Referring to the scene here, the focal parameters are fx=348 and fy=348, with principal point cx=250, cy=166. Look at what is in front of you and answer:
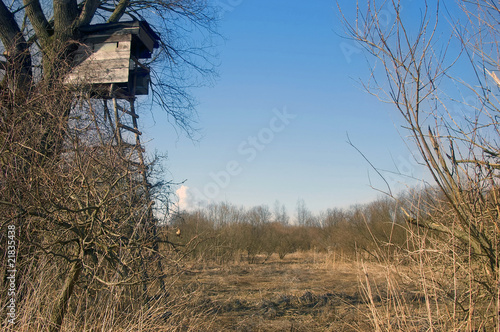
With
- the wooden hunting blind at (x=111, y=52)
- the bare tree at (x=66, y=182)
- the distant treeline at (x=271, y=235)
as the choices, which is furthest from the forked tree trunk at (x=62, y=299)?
the distant treeline at (x=271, y=235)

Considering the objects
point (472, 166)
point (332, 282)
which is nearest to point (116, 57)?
point (472, 166)

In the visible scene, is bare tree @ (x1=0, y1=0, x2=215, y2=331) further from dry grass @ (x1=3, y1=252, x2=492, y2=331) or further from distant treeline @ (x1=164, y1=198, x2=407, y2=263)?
distant treeline @ (x1=164, y1=198, x2=407, y2=263)

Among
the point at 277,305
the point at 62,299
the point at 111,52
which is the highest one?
the point at 111,52

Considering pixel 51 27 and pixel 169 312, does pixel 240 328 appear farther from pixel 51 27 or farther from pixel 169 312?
pixel 51 27

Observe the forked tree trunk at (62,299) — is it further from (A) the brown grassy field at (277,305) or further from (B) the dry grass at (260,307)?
(A) the brown grassy field at (277,305)

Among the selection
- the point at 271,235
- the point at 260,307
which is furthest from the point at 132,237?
the point at 271,235

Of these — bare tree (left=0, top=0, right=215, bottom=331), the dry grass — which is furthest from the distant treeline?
bare tree (left=0, top=0, right=215, bottom=331)

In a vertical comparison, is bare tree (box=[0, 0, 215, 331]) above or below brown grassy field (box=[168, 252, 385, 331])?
above

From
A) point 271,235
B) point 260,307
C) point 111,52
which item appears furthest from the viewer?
point 271,235

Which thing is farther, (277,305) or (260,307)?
(277,305)

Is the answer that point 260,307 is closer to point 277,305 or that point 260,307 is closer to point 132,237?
point 277,305

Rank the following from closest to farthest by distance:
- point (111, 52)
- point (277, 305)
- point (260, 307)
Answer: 1. point (260, 307)
2. point (277, 305)
3. point (111, 52)

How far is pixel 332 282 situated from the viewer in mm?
11055

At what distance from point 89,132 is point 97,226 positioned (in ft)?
5.35
